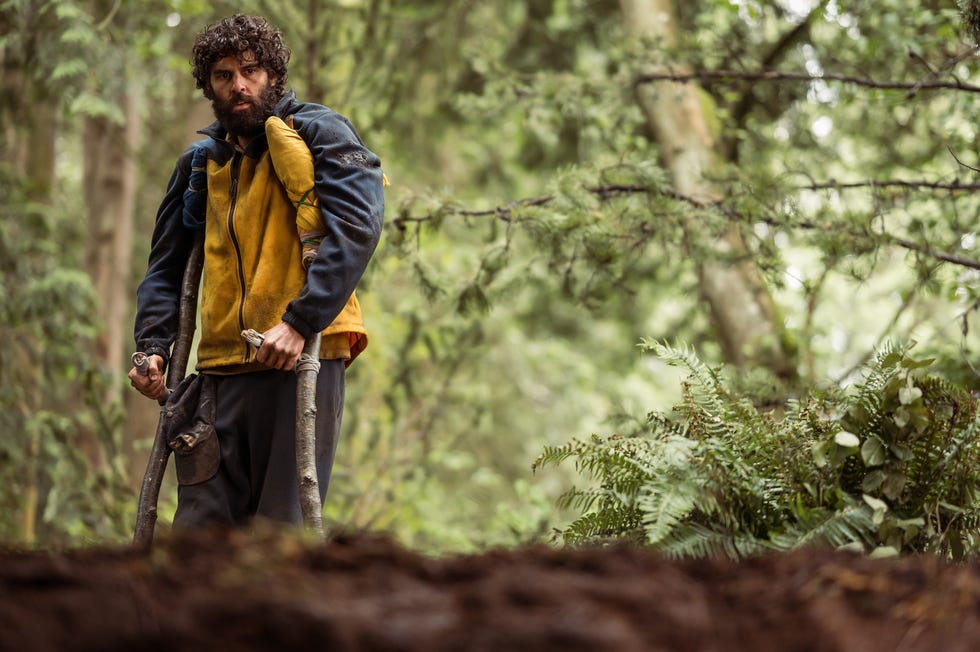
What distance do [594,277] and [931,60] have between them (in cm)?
298

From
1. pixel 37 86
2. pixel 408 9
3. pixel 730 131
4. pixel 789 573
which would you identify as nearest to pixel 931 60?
pixel 730 131

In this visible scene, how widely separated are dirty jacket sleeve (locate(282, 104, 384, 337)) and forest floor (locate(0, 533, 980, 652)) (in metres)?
1.17

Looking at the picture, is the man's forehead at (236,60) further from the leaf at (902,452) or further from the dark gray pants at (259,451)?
the leaf at (902,452)

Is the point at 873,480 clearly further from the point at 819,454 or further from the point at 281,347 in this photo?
the point at 281,347

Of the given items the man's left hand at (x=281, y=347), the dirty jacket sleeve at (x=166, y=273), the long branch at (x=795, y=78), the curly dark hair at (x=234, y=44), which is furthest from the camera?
the long branch at (x=795, y=78)

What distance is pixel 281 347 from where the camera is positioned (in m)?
3.02

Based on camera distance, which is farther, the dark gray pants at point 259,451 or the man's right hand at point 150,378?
the man's right hand at point 150,378

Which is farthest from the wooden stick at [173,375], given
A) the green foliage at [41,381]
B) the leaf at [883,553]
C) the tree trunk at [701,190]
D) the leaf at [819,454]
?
the green foliage at [41,381]

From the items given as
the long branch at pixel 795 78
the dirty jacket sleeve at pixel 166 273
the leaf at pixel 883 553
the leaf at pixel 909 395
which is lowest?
the leaf at pixel 883 553

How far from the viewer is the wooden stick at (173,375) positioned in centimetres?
338

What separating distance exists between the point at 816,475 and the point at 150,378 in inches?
91.4

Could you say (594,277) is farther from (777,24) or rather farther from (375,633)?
(777,24)

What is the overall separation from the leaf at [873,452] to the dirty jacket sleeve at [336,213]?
1.73 metres

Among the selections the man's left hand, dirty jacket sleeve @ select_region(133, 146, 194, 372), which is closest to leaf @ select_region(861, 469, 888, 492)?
the man's left hand
